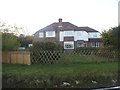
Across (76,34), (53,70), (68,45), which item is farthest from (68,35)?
(53,70)

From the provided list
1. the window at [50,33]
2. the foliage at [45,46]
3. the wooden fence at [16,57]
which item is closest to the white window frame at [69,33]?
the window at [50,33]

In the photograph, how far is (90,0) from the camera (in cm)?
864

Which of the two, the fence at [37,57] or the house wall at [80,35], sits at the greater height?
the house wall at [80,35]

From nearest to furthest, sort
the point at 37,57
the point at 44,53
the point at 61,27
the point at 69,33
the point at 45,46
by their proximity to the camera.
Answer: the point at 37,57, the point at 44,53, the point at 45,46, the point at 69,33, the point at 61,27

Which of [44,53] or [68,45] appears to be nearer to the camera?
[44,53]

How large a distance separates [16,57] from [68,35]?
1742cm

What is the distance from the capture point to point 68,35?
84.1ft

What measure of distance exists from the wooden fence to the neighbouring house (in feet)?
51.4

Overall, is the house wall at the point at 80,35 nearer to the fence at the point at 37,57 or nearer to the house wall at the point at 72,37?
the house wall at the point at 72,37

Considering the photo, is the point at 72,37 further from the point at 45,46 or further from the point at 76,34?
the point at 45,46

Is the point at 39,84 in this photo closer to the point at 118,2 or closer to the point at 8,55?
the point at 8,55

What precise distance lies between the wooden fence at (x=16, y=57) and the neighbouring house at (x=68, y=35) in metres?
15.7

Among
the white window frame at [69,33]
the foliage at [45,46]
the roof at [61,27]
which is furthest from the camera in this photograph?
the roof at [61,27]

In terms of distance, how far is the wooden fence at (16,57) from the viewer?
8680 millimetres
